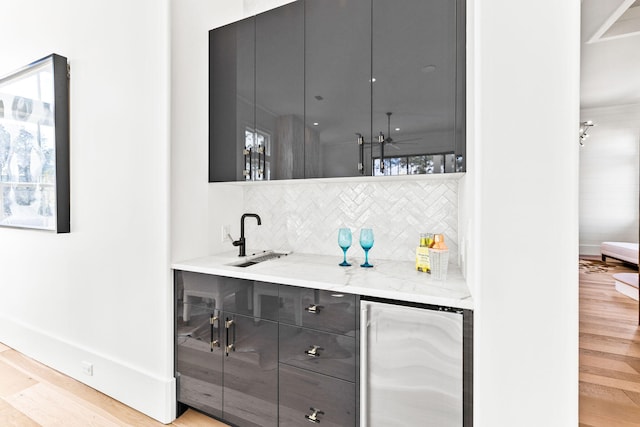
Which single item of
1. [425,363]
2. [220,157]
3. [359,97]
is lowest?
[425,363]

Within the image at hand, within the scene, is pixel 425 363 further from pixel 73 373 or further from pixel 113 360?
pixel 73 373

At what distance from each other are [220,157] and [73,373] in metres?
1.87

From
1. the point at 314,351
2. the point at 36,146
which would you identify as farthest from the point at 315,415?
the point at 36,146

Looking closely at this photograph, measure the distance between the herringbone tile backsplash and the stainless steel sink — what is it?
0.09 meters

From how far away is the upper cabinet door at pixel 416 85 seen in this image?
56.9 inches

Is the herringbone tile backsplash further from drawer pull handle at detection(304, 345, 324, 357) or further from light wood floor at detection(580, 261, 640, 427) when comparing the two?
light wood floor at detection(580, 261, 640, 427)

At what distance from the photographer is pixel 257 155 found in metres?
1.96

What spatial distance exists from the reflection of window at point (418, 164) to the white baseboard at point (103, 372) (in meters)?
1.70

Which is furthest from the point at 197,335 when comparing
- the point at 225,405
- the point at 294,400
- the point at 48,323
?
the point at 48,323

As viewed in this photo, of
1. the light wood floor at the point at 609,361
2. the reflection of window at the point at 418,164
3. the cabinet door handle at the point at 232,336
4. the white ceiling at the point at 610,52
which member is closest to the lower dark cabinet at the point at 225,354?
the cabinet door handle at the point at 232,336

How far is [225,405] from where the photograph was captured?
1.73 meters

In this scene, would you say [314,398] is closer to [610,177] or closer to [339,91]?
[339,91]

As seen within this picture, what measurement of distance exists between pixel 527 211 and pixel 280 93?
4.66ft

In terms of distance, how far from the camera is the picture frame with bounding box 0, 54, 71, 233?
7.36 feet
